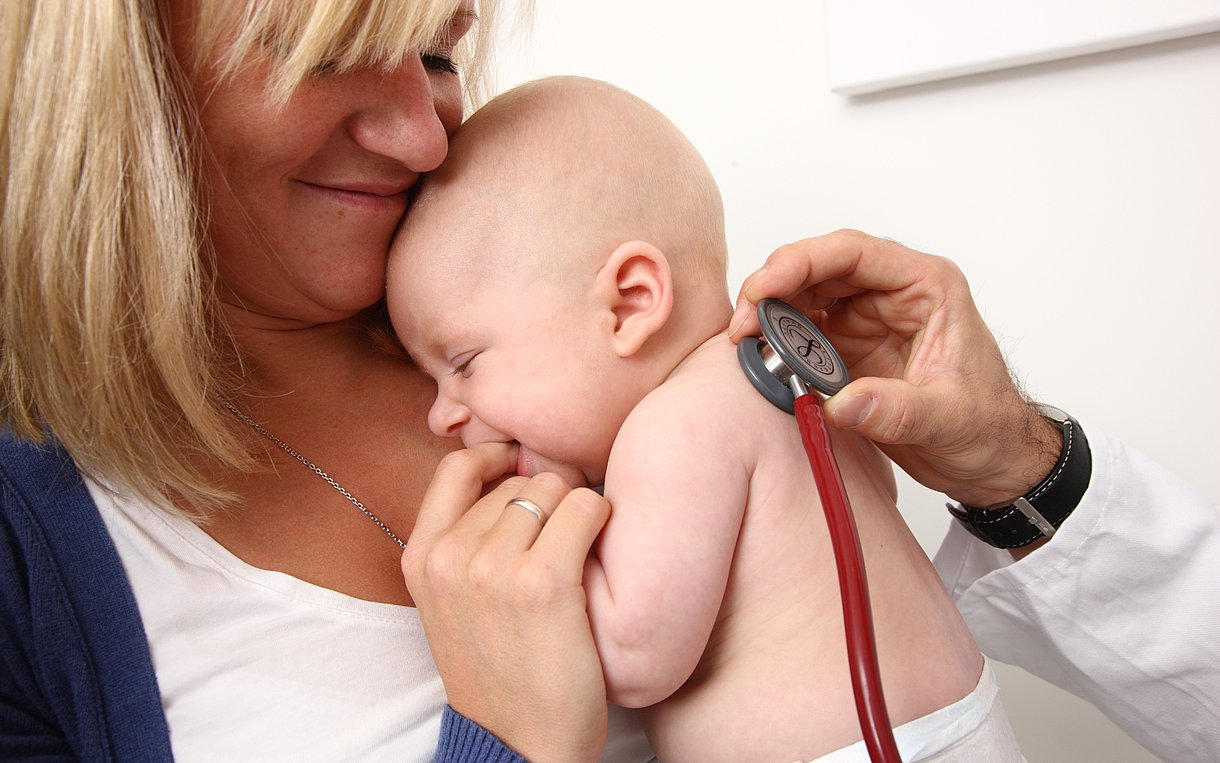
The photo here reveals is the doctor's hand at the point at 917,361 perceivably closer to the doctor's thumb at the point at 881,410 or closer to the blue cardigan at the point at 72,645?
the doctor's thumb at the point at 881,410

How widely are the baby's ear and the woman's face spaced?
22cm

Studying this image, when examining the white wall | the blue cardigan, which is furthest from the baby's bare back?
the white wall

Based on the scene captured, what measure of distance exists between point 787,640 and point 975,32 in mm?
1065

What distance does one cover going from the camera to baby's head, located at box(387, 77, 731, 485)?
37.9 inches

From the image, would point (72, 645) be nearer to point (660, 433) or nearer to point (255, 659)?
point (255, 659)

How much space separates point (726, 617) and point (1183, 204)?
1.03 metres

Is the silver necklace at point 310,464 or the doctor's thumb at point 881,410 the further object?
the silver necklace at point 310,464

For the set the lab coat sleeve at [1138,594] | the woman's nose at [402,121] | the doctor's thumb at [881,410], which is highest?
the woman's nose at [402,121]

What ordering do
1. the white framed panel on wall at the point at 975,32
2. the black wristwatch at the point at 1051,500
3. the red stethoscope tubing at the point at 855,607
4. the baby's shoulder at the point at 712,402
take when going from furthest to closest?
1. the white framed panel on wall at the point at 975,32
2. the black wristwatch at the point at 1051,500
3. the baby's shoulder at the point at 712,402
4. the red stethoscope tubing at the point at 855,607

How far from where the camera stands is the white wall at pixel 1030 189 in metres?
1.41

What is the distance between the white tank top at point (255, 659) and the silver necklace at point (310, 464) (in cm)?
12

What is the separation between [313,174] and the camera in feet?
3.06

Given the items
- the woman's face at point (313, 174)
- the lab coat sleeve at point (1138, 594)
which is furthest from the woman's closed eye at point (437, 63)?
the lab coat sleeve at point (1138, 594)

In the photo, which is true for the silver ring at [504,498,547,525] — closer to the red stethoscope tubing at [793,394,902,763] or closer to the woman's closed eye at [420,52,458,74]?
the red stethoscope tubing at [793,394,902,763]
